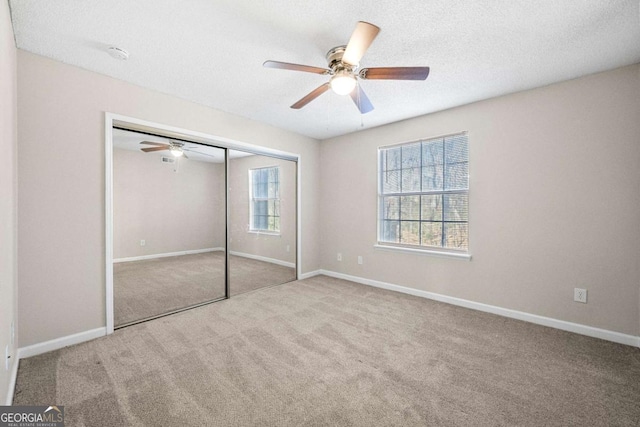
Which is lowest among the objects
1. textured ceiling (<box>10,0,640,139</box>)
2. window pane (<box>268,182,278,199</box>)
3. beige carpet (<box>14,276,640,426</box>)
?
beige carpet (<box>14,276,640,426</box>)

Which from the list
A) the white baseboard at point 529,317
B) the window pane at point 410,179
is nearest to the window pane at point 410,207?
the window pane at point 410,179

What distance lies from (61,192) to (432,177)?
4.04 m

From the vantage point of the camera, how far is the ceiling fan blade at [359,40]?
5.01ft

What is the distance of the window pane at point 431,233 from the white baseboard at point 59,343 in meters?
3.82

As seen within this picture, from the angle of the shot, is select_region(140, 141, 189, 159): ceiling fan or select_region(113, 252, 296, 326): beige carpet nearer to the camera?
select_region(113, 252, 296, 326): beige carpet

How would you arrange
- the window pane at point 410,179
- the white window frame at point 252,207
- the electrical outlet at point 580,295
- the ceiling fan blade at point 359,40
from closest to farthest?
1. the ceiling fan blade at point 359,40
2. the electrical outlet at point 580,295
3. the window pane at point 410,179
4. the white window frame at point 252,207

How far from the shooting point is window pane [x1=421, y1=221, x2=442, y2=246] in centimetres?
357

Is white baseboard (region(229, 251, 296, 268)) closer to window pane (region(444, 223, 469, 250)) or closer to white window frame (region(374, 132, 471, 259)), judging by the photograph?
white window frame (region(374, 132, 471, 259))

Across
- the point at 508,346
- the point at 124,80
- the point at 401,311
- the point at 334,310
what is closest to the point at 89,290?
the point at 124,80

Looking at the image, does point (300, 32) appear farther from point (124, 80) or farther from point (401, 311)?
point (401, 311)

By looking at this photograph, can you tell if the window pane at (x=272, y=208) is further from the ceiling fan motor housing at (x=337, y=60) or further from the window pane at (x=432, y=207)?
the ceiling fan motor housing at (x=337, y=60)

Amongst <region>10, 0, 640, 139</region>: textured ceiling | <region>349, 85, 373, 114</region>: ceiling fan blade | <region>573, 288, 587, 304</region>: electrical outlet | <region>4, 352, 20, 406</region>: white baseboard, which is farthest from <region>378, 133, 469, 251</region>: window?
<region>4, 352, 20, 406</region>: white baseboard

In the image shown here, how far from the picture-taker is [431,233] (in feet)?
12.0

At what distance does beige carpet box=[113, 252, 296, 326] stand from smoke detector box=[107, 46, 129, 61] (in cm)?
194
